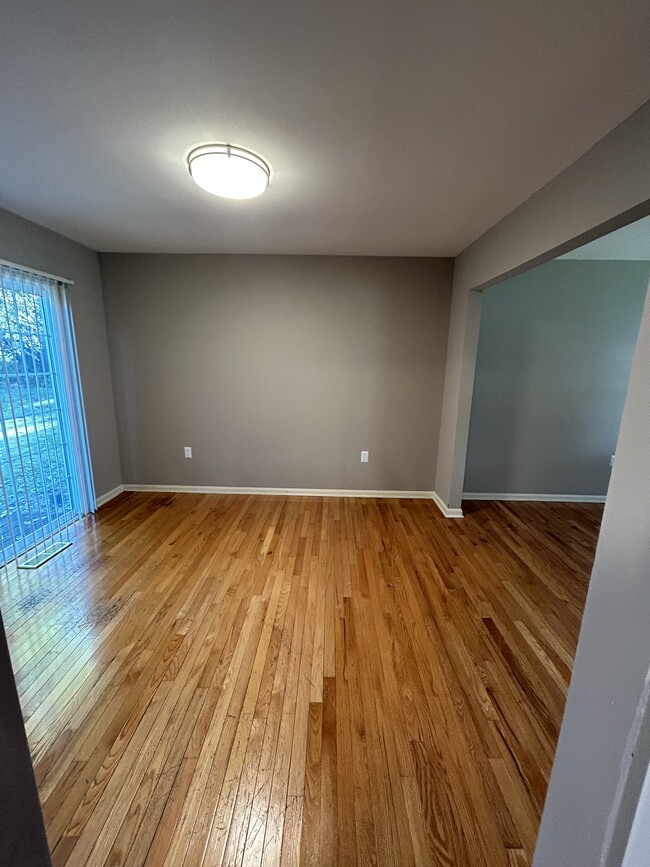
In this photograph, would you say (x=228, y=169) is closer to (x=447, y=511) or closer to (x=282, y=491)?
(x=282, y=491)

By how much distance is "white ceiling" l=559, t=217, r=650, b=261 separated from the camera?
97.5 inches

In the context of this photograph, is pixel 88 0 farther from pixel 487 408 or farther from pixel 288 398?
pixel 487 408

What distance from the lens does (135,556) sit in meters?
2.54

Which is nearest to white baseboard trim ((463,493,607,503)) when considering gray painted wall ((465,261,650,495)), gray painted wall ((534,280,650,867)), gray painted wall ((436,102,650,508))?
gray painted wall ((465,261,650,495))

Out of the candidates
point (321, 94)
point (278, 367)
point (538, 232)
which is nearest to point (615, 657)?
point (321, 94)

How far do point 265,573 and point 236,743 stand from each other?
1.08m

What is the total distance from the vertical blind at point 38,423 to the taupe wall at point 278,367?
62cm

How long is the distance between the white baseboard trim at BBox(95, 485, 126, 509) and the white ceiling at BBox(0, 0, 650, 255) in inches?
98.4

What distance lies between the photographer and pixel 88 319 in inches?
126

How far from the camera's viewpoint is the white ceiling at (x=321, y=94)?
3.32ft

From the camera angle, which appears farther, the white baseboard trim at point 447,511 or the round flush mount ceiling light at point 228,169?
the white baseboard trim at point 447,511

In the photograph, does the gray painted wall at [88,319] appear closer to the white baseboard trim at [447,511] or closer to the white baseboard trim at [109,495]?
the white baseboard trim at [109,495]

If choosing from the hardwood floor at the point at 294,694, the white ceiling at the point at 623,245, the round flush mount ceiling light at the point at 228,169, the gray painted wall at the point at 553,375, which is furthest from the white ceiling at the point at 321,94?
the hardwood floor at the point at 294,694

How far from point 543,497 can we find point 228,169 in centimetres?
402
